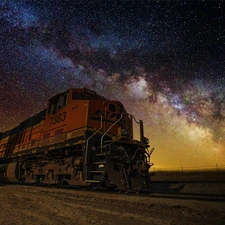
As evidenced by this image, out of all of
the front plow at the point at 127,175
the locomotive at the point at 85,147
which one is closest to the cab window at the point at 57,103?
the locomotive at the point at 85,147

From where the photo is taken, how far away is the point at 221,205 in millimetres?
4090

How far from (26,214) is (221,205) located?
391 centimetres

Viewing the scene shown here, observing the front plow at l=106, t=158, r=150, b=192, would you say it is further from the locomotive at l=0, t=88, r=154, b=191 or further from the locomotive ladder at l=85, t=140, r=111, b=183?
the locomotive ladder at l=85, t=140, r=111, b=183

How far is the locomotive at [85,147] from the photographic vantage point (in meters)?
6.87

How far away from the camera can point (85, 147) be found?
283 inches

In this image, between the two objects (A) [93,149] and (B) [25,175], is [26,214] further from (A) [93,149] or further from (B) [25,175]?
(B) [25,175]

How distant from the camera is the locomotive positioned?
6871mm

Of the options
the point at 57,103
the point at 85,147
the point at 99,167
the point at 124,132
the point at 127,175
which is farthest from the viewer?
the point at 57,103

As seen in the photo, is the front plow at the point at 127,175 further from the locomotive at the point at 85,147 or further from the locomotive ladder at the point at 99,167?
the locomotive ladder at the point at 99,167

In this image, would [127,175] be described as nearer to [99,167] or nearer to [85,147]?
[99,167]

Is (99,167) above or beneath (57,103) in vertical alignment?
beneath

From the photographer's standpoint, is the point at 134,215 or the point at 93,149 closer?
the point at 134,215

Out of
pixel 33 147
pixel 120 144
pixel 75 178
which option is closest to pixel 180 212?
pixel 120 144

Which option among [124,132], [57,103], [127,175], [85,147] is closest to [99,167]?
[85,147]
